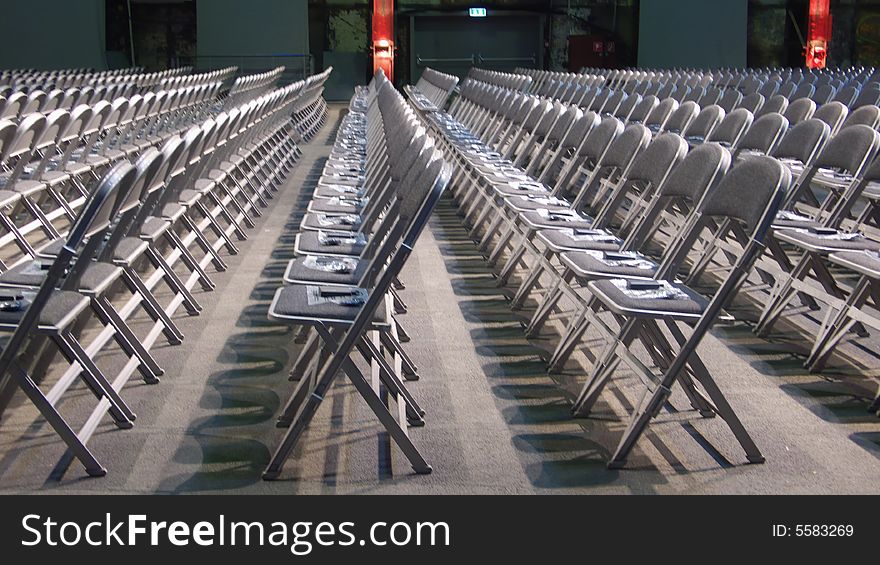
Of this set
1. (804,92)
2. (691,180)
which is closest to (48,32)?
(804,92)

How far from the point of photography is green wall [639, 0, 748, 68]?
26.4 m

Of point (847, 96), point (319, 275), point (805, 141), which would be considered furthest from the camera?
point (847, 96)

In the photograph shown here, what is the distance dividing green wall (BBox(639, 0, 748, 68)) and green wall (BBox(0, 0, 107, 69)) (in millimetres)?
13260

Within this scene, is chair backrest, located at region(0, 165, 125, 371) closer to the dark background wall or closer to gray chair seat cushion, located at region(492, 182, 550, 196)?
gray chair seat cushion, located at region(492, 182, 550, 196)

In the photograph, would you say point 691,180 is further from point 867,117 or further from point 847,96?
point 847,96

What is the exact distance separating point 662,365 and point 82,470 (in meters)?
2.02

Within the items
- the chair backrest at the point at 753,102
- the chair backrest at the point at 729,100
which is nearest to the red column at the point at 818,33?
the chair backrest at the point at 729,100

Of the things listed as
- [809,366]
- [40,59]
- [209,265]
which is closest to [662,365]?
[809,366]

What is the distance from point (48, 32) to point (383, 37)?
25.0ft

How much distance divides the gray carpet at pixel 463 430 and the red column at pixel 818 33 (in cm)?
2214

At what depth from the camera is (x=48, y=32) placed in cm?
2395

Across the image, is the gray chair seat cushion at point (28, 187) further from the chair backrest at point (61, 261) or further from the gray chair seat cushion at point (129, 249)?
the chair backrest at point (61, 261)

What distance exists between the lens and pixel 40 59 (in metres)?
24.0
